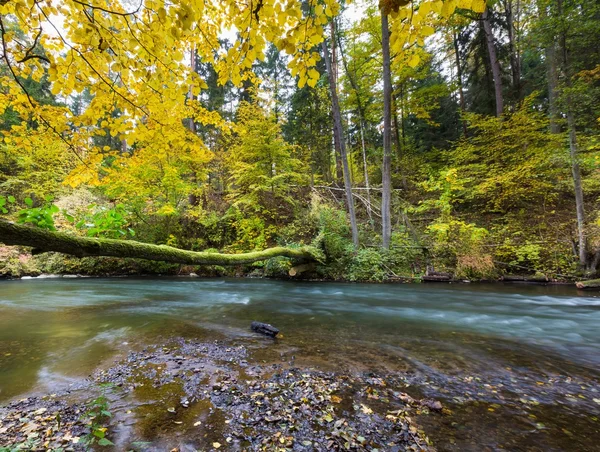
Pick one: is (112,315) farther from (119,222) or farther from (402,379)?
(402,379)

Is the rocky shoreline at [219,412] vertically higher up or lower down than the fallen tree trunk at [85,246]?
lower down

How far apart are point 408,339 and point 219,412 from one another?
3.26 metres

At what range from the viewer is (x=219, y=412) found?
260cm

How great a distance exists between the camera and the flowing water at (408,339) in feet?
8.45

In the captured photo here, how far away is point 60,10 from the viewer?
2.03m

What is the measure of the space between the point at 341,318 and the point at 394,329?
117 cm

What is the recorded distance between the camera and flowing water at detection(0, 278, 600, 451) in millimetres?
2574

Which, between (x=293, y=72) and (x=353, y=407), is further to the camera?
(x=353, y=407)

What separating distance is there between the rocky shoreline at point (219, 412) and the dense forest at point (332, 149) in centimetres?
173

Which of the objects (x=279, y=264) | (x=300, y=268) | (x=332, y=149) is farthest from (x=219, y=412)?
(x=332, y=149)

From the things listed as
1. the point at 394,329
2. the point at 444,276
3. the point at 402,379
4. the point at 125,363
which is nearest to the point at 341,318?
the point at 394,329

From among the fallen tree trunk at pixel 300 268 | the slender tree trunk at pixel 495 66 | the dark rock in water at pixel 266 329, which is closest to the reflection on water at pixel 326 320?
the dark rock in water at pixel 266 329

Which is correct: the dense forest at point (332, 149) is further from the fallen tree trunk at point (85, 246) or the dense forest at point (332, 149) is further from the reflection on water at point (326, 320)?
the reflection on water at point (326, 320)

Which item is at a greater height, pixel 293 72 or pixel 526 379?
pixel 293 72
